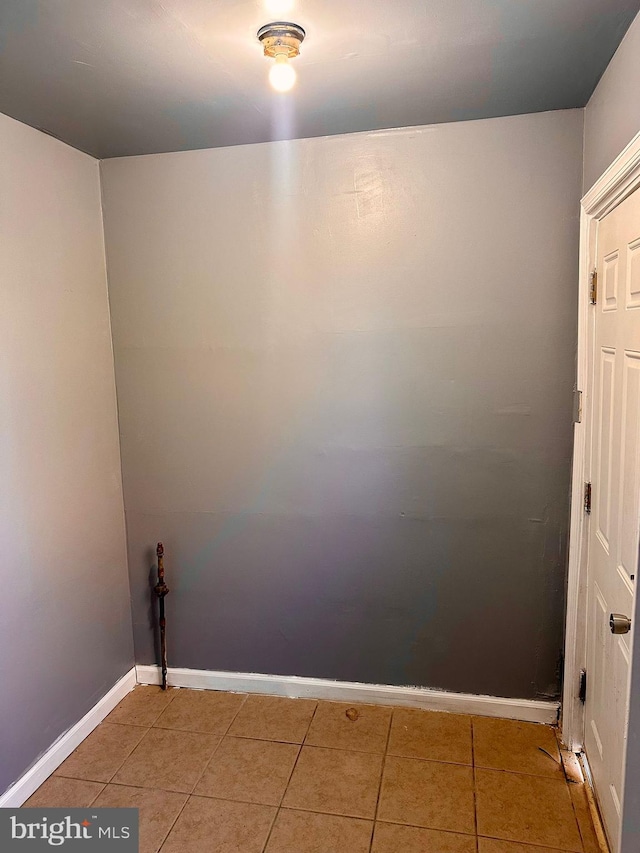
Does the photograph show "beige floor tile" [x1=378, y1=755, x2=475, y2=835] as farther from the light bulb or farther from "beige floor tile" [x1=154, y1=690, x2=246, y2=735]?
the light bulb

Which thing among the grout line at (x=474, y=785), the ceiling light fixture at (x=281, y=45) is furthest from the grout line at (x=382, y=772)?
the ceiling light fixture at (x=281, y=45)

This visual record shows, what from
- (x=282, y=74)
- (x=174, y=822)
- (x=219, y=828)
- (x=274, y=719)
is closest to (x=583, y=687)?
(x=274, y=719)

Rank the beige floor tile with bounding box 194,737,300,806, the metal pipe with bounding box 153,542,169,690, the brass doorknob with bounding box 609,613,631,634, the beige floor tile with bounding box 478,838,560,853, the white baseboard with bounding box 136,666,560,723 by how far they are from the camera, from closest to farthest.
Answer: the brass doorknob with bounding box 609,613,631,634
the beige floor tile with bounding box 478,838,560,853
the beige floor tile with bounding box 194,737,300,806
the white baseboard with bounding box 136,666,560,723
the metal pipe with bounding box 153,542,169,690

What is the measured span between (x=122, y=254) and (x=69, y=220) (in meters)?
0.25

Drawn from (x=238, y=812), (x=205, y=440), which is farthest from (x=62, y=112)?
(x=238, y=812)

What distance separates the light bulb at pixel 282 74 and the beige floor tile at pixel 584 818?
2448 mm

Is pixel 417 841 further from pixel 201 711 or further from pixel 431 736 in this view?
pixel 201 711

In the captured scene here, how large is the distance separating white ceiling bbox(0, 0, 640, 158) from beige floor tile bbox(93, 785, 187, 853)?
2.34 m

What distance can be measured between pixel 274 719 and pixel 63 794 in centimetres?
82

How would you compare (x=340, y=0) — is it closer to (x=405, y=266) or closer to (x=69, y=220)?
(x=405, y=266)

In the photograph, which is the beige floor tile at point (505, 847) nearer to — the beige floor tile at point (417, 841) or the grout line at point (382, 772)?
the beige floor tile at point (417, 841)

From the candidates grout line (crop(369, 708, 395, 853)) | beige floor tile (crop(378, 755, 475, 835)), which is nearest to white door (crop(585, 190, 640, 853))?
beige floor tile (crop(378, 755, 475, 835))

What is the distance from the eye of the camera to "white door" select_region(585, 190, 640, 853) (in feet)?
5.25

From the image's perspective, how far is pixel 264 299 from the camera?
2.45 metres
